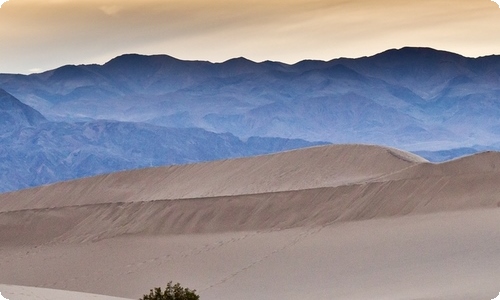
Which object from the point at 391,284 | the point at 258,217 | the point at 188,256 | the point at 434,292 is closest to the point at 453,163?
the point at 258,217

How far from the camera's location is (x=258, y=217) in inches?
1404

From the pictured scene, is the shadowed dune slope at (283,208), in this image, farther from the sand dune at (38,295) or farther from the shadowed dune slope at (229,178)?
the sand dune at (38,295)

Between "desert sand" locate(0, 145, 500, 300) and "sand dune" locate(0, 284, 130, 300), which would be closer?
"sand dune" locate(0, 284, 130, 300)

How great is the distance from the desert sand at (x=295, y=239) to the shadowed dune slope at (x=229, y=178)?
0.22m

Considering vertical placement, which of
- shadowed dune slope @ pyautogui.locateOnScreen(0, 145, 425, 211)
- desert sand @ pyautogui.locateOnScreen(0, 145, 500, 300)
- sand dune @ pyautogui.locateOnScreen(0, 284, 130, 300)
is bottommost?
sand dune @ pyautogui.locateOnScreen(0, 284, 130, 300)

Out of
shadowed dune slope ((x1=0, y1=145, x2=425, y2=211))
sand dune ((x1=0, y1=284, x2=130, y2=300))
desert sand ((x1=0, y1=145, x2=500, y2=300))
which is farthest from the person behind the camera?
shadowed dune slope ((x1=0, y1=145, x2=425, y2=211))

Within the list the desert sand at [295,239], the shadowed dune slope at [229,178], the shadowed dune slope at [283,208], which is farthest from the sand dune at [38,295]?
the shadowed dune slope at [229,178]

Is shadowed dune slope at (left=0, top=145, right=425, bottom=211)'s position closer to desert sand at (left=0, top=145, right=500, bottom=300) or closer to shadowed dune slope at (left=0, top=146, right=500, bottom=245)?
desert sand at (left=0, top=145, right=500, bottom=300)

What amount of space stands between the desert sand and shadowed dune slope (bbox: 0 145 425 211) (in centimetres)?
22

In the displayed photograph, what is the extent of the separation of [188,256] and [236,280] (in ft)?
13.4

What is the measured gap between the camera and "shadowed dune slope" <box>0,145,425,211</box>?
44750 millimetres

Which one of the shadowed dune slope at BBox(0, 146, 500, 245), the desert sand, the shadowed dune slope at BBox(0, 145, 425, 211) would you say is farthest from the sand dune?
the shadowed dune slope at BBox(0, 145, 425, 211)

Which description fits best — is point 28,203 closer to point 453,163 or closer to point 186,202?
point 186,202

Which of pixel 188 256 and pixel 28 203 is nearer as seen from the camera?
pixel 188 256
